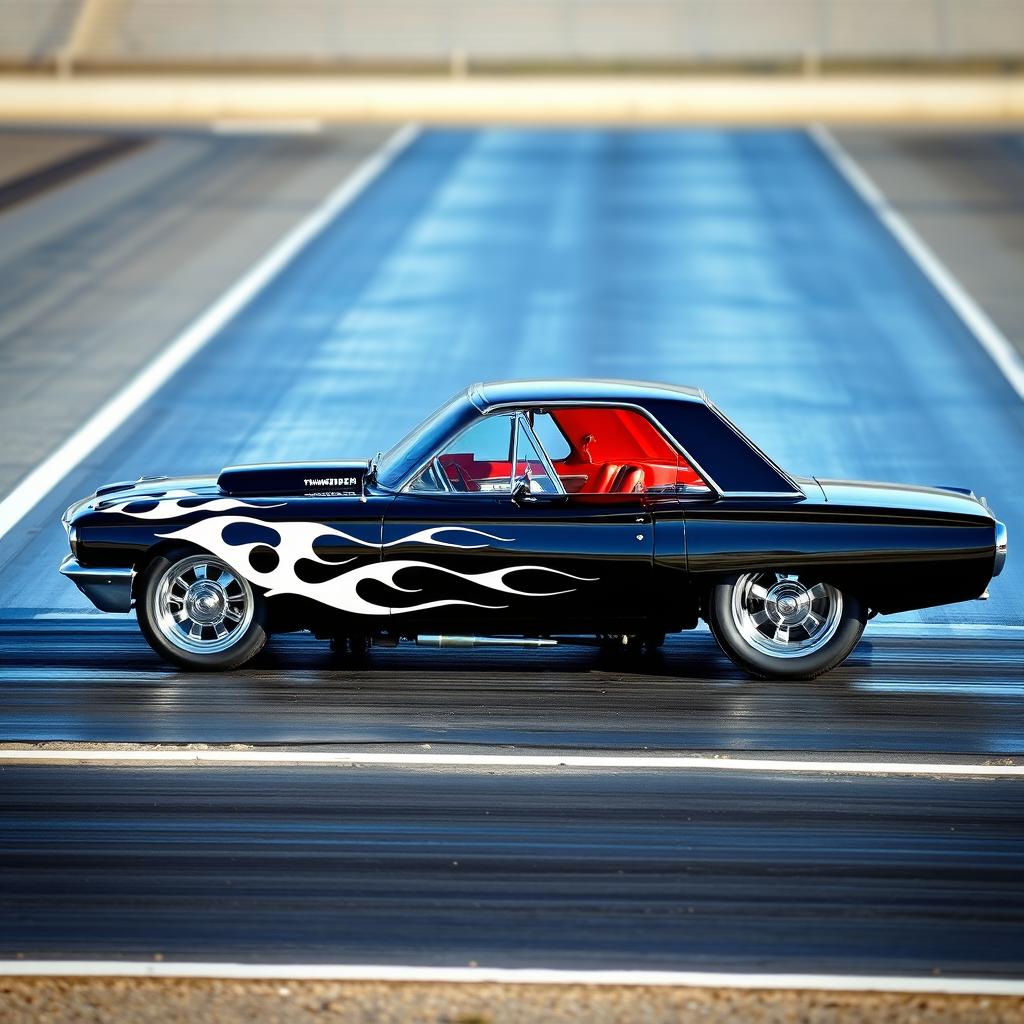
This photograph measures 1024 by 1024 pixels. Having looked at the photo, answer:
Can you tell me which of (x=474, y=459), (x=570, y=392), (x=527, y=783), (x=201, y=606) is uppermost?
(x=570, y=392)

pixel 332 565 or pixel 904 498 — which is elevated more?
pixel 904 498

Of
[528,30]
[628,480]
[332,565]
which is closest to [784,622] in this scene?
[628,480]

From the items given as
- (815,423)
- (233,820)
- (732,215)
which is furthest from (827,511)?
(732,215)

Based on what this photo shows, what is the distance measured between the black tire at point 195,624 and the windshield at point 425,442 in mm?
920

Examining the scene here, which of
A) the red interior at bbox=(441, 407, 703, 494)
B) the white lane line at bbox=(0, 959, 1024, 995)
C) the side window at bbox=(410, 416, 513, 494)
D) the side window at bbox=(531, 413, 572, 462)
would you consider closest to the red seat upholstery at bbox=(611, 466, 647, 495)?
the red interior at bbox=(441, 407, 703, 494)

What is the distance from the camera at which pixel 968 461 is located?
13.4 metres

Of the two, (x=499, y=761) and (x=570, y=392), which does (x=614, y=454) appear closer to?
(x=570, y=392)

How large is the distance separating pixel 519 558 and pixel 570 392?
0.95 metres

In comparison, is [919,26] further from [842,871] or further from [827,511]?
[842,871]

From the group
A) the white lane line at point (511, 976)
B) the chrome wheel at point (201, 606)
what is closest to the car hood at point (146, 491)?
the chrome wheel at point (201, 606)

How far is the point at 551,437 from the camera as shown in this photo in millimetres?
8844

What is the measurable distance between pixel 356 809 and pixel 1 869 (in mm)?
1438

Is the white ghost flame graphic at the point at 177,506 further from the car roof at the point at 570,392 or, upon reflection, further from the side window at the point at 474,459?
the car roof at the point at 570,392

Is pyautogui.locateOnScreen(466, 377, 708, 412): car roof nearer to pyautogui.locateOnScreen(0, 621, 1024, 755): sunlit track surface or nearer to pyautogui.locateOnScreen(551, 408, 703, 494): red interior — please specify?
pyautogui.locateOnScreen(551, 408, 703, 494): red interior
